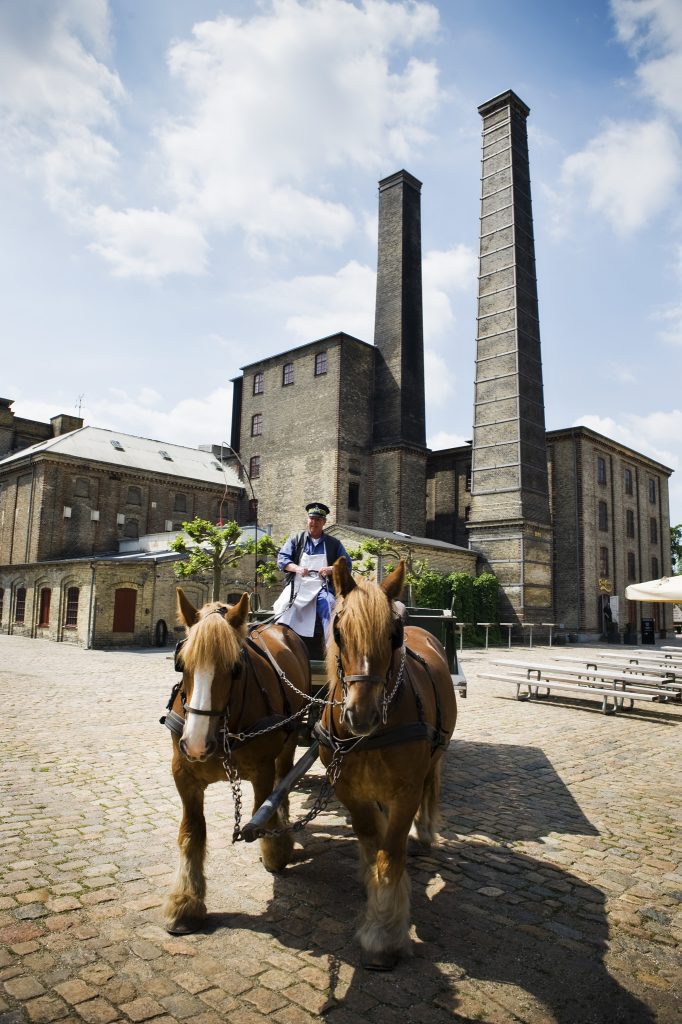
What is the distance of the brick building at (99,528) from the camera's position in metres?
27.3

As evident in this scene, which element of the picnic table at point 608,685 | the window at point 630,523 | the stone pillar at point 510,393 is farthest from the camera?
the window at point 630,523

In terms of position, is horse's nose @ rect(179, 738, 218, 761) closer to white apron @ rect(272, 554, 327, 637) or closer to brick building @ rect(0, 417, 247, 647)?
white apron @ rect(272, 554, 327, 637)

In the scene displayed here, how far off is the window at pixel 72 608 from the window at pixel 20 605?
5.78 metres

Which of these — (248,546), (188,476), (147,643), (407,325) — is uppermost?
(407,325)

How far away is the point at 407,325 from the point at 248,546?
21.2 metres

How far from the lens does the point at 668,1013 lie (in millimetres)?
3002

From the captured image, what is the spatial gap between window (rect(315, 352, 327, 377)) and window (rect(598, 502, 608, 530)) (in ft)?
64.7

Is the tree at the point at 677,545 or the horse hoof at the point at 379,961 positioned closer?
the horse hoof at the point at 379,961

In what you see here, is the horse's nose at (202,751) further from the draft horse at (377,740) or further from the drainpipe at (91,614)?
the drainpipe at (91,614)

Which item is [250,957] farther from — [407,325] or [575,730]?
[407,325]

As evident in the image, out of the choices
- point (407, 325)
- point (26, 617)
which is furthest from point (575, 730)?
point (407, 325)

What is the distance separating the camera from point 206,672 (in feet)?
11.9

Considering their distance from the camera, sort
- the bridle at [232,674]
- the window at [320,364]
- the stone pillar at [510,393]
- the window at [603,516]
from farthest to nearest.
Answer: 1. the window at [603,516]
2. the window at [320,364]
3. the stone pillar at [510,393]
4. the bridle at [232,674]

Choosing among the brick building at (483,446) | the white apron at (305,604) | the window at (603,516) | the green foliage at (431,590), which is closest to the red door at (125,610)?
the brick building at (483,446)
